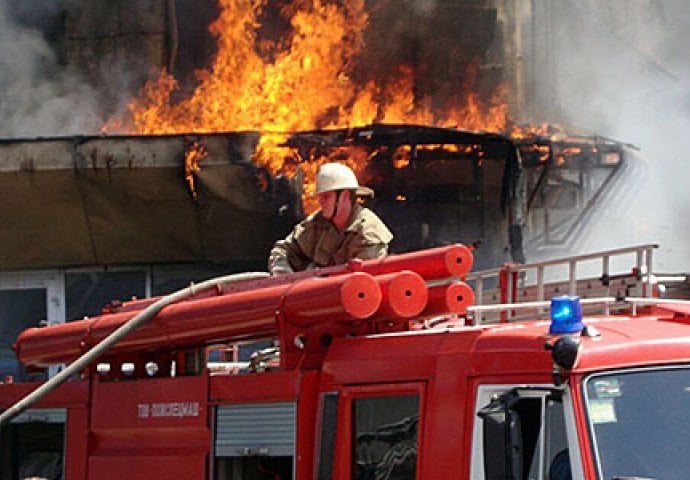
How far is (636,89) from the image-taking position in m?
18.2

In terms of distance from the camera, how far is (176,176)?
1555 cm

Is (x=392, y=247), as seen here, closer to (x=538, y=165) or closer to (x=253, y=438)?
(x=538, y=165)

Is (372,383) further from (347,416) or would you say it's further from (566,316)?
(566,316)

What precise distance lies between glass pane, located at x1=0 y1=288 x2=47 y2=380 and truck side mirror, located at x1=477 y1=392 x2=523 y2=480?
12878mm

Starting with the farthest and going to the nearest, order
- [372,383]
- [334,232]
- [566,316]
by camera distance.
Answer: [334,232]
[372,383]
[566,316]

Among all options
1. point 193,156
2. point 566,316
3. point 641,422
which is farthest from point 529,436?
point 193,156

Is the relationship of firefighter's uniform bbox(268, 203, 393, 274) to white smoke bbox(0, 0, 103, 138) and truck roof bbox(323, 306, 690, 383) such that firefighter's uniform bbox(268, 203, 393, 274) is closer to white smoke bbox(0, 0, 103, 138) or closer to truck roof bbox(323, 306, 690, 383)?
truck roof bbox(323, 306, 690, 383)

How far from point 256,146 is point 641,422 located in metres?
10.7

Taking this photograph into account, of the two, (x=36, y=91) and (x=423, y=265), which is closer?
(x=423, y=265)

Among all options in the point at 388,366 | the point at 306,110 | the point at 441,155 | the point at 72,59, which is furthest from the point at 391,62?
the point at 388,366

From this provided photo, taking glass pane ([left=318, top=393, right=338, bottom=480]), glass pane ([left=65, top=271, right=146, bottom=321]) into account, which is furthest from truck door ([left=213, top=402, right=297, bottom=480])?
glass pane ([left=65, top=271, right=146, bottom=321])

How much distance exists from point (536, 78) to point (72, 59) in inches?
250

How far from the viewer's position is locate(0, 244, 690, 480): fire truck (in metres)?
4.89

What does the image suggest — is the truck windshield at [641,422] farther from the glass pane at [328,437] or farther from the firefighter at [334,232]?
Answer: the firefighter at [334,232]
